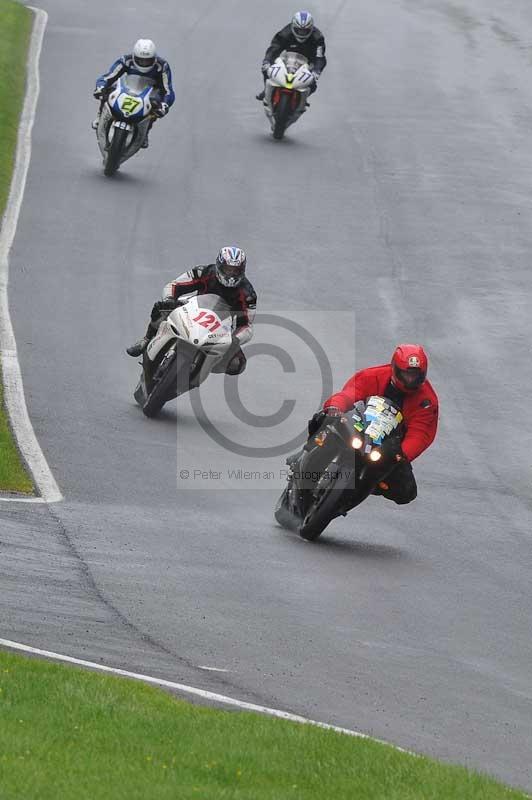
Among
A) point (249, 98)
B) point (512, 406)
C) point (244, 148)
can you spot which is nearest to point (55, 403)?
point (512, 406)

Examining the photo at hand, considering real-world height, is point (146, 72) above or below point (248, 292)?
below

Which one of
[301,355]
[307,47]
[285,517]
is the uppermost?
[285,517]

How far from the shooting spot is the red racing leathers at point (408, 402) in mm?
12492

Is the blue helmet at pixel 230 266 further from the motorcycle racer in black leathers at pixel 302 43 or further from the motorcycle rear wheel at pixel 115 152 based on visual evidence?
the motorcycle racer in black leathers at pixel 302 43

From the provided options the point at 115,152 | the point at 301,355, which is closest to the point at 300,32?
the point at 115,152

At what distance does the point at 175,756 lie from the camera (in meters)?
7.06

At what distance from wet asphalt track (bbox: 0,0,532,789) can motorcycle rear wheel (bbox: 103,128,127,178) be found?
0.87 ft

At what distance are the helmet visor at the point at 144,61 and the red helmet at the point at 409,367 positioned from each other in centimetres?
1402

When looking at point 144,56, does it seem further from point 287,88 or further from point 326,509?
point 326,509

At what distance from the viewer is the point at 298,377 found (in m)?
18.5

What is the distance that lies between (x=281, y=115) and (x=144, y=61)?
4.42 meters

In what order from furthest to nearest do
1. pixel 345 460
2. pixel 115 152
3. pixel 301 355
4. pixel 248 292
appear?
pixel 115 152
pixel 301 355
pixel 248 292
pixel 345 460

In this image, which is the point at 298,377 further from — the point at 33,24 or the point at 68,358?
the point at 33,24

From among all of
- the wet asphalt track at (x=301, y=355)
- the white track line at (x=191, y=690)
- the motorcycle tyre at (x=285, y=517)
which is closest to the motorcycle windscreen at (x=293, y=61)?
the wet asphalt track at (x=301, y=355)
